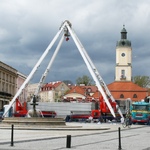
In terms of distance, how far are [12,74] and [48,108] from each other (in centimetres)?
3956

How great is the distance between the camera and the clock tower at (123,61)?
166 metres

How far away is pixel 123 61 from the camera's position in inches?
6599

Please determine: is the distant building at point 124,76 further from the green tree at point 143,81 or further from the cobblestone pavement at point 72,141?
the cobblestone pavement at point 72,141

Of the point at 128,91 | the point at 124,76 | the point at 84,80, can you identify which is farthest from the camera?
the point at 84,80

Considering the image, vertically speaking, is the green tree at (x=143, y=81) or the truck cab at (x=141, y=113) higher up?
the green tree at (x=143, y=81)

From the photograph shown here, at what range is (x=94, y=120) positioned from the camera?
6831cm

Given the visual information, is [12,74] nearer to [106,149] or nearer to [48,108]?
[48,108]

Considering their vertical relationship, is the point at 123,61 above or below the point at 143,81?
above

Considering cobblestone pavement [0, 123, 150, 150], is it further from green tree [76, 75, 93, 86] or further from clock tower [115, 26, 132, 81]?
green tree [76, 75, 93, 86]

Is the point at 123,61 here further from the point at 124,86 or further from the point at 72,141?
the point at 72,141

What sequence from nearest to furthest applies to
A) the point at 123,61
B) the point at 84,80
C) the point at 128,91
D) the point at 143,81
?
the point at 128,91 → the point at 143,81 → the point at 123,61 → the point at 84,80

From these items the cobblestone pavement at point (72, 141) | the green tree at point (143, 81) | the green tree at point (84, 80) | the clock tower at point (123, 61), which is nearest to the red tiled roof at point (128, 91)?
the green tree at point (143, 81)

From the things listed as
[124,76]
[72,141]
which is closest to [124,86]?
[124,76]

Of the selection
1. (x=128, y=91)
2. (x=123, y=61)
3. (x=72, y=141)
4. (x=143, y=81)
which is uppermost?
(x=123, y=61)
